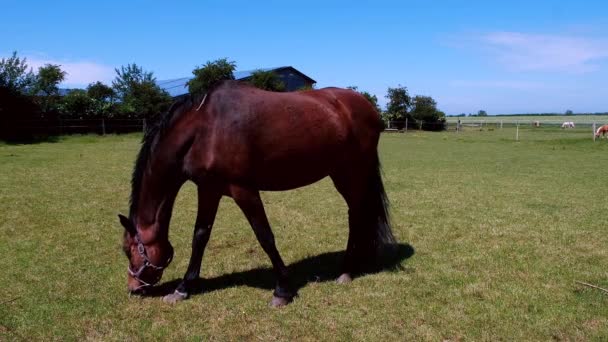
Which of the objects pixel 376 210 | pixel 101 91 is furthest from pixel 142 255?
pixel 101 91

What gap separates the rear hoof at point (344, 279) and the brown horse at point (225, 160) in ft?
2.06

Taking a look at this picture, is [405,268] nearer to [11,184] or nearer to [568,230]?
[568,230]

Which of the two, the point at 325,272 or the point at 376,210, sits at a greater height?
Result: the point at 376,210

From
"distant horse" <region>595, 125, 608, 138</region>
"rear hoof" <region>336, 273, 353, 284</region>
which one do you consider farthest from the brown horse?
"distant horse" <region>595, 125, 608, 138</region>

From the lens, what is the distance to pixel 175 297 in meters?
4.52

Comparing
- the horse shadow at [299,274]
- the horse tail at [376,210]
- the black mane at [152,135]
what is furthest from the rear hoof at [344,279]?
the black mane at [152,135]

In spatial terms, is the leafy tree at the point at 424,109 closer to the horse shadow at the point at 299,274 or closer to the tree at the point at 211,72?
the tree at the point at 211,72

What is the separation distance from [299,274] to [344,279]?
1.81 ft

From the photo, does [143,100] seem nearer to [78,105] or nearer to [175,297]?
[78,105]

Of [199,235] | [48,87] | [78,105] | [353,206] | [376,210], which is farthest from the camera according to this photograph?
[48,87]

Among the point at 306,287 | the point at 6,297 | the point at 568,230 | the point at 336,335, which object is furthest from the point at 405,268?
the point at 6,297

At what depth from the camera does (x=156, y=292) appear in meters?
4.78

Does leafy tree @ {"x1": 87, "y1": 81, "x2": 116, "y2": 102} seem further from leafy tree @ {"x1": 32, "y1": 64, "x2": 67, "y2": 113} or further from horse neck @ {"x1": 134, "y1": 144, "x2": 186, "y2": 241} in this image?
horse neck @ {"x1": 134, "y1": 144, "x2": 186, "y2": 241}

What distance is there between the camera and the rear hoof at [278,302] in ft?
14.4
